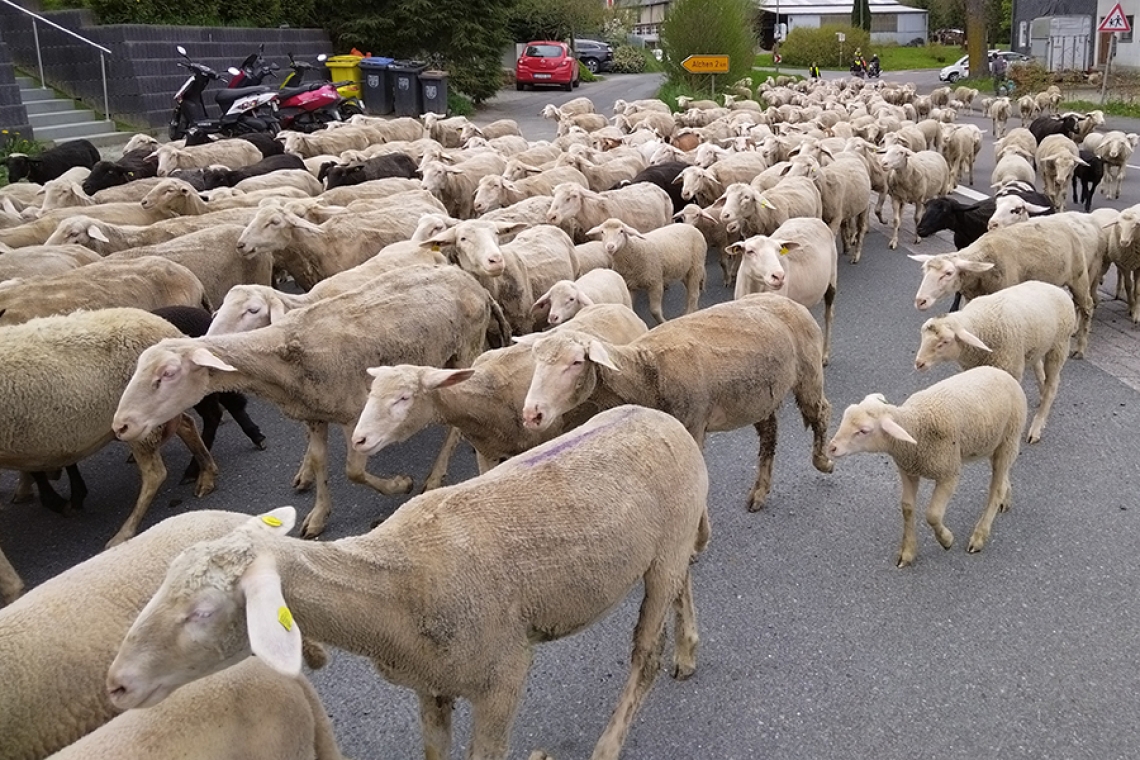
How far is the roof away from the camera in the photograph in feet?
241

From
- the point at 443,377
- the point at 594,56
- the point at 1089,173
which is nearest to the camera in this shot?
the point at 443,377

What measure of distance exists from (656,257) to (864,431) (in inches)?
142

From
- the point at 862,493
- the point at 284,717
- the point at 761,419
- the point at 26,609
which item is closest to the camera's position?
the point at 284,717

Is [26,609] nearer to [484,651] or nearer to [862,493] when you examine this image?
[484,651]

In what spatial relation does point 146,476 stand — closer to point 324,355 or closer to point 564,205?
point 324,355

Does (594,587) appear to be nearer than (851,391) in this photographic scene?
Yes

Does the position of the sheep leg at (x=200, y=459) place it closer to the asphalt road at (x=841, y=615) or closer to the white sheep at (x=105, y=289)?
the asphalt road at (x=841, y=615)

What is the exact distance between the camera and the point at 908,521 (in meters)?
4.33

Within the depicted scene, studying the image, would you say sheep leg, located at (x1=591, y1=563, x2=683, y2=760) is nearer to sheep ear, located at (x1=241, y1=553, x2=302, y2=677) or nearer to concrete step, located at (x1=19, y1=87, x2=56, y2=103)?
sheep ear, located at (x1=241, y1=553, x2=302, y2=677)

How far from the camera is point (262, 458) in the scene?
5.88 metres

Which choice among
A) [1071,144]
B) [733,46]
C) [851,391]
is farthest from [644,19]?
[851,391]

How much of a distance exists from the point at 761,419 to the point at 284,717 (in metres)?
3.01

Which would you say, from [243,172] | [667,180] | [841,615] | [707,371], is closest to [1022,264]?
[707,371]

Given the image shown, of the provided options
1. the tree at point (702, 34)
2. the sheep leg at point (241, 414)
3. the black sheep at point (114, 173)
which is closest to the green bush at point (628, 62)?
the tree at point (702, 34)
